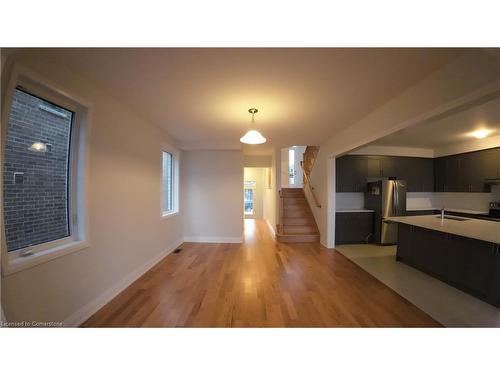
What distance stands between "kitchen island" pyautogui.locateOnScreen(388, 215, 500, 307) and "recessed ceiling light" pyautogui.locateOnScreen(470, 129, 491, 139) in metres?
2.04

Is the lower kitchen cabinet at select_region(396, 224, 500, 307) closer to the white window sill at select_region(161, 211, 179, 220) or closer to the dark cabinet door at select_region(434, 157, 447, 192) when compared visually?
the dark cabinet door at select_region(434, 157, 447, 192)

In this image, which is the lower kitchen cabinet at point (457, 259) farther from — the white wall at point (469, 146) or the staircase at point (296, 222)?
the white wall at point (469, 146)

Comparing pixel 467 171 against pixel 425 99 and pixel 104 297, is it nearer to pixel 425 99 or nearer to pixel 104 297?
pixel 425 99

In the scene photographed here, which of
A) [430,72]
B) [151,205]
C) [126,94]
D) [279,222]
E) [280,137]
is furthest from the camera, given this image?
[279,222]

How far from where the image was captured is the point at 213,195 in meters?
4.71

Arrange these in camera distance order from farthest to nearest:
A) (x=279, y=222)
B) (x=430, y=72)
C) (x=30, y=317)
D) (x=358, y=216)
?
(x=279, y=222) < (x=358, y=216) < (x=430, y=72) < (x=30, y=317)

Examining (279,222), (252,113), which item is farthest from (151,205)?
(279,222)

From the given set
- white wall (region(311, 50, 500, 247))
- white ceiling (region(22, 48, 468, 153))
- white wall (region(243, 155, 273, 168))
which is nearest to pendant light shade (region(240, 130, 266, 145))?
white ceiling (region(22, 48, 468, 153))

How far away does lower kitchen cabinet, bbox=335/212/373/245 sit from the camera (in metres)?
4.49

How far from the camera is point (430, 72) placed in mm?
1718

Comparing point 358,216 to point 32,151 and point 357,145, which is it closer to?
point 357,145

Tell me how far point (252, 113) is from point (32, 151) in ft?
7.86

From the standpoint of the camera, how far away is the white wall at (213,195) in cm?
468

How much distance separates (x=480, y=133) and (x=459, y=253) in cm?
298
